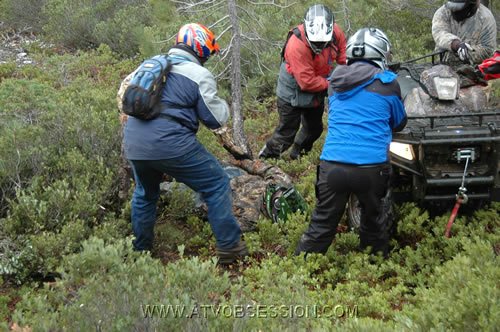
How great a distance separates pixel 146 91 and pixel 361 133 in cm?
188

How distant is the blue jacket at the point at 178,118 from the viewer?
4.98m

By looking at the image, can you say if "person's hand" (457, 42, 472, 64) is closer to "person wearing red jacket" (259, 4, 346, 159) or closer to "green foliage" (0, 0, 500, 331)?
"person wearing red jacket" (259, 4, 346, 159)

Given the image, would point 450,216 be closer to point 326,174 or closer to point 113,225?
point 326,174

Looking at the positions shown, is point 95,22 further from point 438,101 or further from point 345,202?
point 345,202

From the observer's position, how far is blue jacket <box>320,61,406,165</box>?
4.87 metres

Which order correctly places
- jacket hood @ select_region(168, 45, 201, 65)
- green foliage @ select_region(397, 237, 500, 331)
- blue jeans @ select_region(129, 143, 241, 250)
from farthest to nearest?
1. jacket hood @ select_region(168, 45, 201, 65)
2. blue jeans @ select_region(129, 143, 241, 250)
3. green foliage @ select_region(397, 237, 500, 331)

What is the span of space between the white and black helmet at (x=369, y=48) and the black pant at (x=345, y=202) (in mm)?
962

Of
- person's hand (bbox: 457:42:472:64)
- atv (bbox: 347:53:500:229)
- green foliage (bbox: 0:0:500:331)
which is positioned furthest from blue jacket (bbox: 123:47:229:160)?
person's hand (bbox: 457:42:472:64)

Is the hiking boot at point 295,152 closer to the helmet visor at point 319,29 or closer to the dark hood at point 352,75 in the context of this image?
the helmet visor at point 319,29

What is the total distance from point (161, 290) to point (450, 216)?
131 inches

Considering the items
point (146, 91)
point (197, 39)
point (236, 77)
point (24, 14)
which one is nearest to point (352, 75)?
point (197, 39)

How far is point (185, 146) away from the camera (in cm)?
505

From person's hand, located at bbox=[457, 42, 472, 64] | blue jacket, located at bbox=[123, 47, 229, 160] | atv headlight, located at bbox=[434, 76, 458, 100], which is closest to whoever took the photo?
blue jacket, located at bbox=[123, 47, 229, 160]

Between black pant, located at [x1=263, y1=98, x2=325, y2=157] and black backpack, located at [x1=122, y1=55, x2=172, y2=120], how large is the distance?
2.98m
